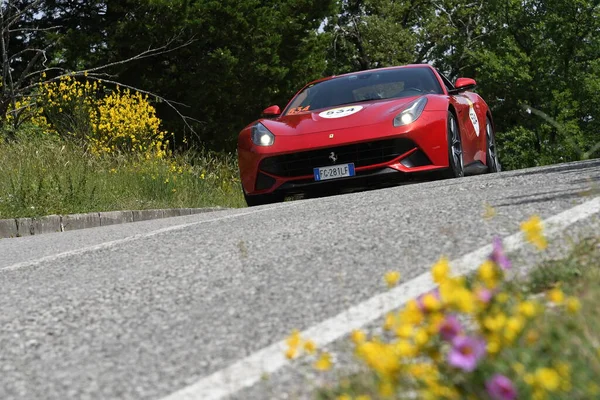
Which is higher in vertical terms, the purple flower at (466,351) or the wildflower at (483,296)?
the wildflower at (483,296)

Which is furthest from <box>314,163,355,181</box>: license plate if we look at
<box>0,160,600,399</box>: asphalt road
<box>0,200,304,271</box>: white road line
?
<box>0,160,600,399</box>: asphalt road

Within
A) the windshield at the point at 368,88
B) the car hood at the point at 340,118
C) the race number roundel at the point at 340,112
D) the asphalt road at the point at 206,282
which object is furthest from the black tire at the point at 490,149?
the asphalt road at the point at 206,282

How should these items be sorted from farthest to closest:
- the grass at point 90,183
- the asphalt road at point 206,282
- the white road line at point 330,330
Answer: the grass at point 90,183
the asphalt road at point 206,282
the white road line at point 330,330

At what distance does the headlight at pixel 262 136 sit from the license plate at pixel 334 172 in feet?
1.83

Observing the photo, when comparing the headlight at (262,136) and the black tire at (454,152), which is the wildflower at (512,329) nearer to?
the black tire at (454,152)

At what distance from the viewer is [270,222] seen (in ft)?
23.4

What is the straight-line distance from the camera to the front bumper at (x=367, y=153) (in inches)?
406

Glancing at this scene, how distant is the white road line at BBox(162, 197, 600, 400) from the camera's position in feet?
10.3

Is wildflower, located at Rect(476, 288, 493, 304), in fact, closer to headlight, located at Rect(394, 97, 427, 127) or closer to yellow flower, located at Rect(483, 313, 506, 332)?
yellow flower, located at Rect(483, 313, 506, 332)

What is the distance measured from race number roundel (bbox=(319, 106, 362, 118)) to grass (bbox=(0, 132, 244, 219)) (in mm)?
3264

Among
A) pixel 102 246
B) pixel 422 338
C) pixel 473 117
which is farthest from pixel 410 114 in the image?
pixel 422 338

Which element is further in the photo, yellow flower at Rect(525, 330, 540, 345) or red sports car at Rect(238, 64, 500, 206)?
red sports car at Rect(238, 64, 500, 206)

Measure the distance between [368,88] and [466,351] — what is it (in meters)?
9.62

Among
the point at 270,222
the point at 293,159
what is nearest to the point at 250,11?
the point at 293,159
